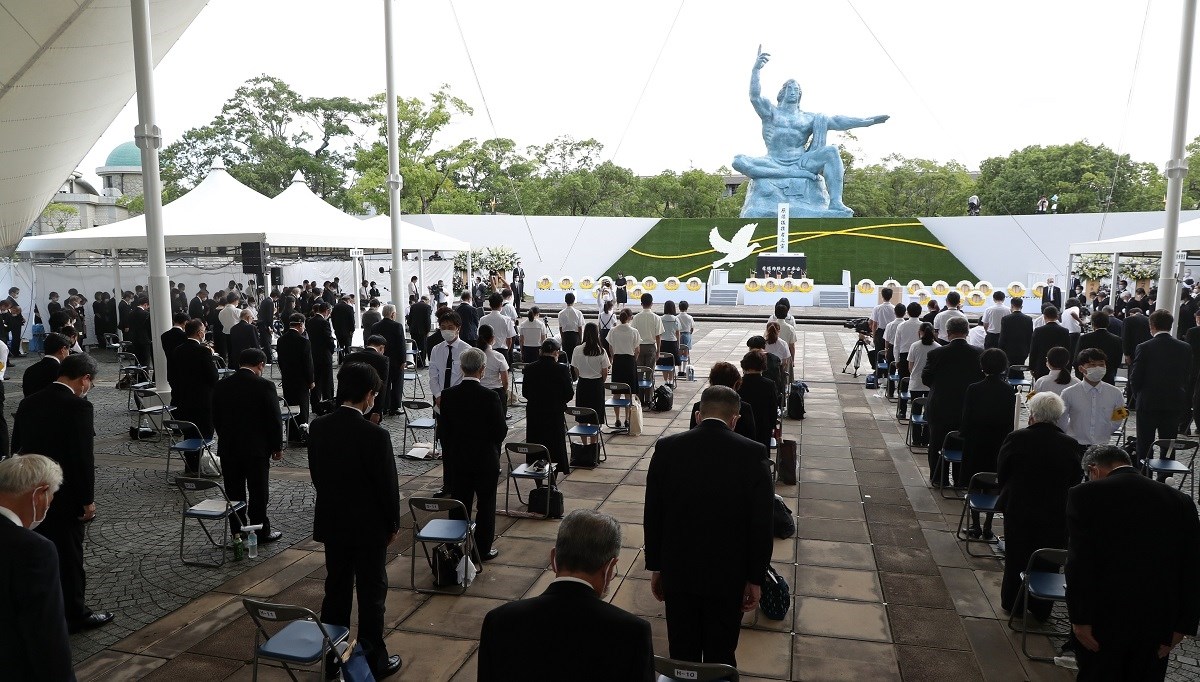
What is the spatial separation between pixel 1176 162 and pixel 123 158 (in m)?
84.5

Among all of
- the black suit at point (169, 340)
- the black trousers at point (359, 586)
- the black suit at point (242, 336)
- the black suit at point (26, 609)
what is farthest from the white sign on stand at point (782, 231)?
the black suit at point (26, 609)

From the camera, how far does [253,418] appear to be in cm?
596

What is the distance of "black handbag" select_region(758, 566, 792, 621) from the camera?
487 cm

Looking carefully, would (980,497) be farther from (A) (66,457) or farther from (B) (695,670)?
(A) (66,457)

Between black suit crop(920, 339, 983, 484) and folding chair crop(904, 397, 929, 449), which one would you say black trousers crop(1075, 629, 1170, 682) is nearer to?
black suit crop(920, 339, 983, 484)

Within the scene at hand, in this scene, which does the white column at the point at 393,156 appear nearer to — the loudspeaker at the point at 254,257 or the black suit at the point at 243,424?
the loudspeaker at the point at 254,257

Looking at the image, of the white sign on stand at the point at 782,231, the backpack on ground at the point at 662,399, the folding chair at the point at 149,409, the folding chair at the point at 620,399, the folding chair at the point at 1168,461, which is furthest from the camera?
the white sign on stand at the point at 782,231

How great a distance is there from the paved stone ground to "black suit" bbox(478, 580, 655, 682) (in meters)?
2.43

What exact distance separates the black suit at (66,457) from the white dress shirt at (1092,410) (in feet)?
23.5

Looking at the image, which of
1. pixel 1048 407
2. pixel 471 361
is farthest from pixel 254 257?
pixel 1048 407

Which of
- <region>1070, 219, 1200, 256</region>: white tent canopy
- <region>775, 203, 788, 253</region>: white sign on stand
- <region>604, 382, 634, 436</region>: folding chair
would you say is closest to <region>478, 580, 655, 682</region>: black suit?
<region>604, 382, 634, 436</region>: folding chair

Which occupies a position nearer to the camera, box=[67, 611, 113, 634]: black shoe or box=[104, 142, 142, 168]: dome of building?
box=[67, 611, 113, 634]: black shoe

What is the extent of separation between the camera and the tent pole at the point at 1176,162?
9289 millimetres

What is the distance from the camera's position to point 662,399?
11641 mm
